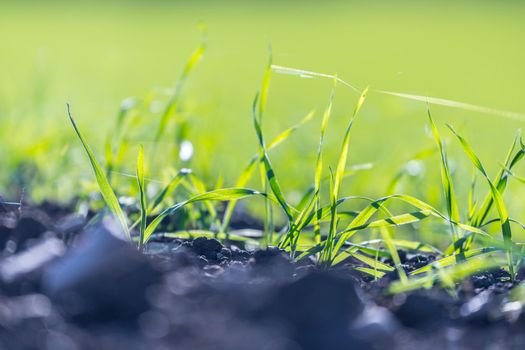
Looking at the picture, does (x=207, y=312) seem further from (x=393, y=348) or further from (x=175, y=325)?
(x=393, y=348)

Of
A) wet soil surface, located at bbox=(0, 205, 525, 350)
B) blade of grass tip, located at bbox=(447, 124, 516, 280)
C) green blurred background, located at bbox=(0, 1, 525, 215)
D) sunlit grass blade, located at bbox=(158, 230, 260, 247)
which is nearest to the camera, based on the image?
wet soil surface, located at bbox=(0, 205, 525, 350)

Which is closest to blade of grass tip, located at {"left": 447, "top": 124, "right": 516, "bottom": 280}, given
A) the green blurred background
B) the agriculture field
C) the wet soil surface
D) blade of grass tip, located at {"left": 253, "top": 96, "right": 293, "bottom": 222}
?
the agriculture field

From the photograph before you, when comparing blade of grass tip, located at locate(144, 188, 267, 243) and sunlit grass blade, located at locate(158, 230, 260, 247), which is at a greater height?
blade of grass tip, located at locate(144, 188, 267, 243)

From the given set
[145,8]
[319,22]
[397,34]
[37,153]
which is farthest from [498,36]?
[37,153]

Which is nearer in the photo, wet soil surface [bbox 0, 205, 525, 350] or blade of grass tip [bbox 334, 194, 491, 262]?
wet soil surface [bbox 0, 205, 525, 350]

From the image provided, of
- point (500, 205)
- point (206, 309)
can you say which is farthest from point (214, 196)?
point (500, 205)

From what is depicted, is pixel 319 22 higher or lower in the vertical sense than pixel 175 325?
lower

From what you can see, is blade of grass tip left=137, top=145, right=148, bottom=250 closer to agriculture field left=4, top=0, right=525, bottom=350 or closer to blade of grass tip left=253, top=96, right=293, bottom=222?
agriculture field left=4, top=0, right=525, bottom=350

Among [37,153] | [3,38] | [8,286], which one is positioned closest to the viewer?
[8,286]
